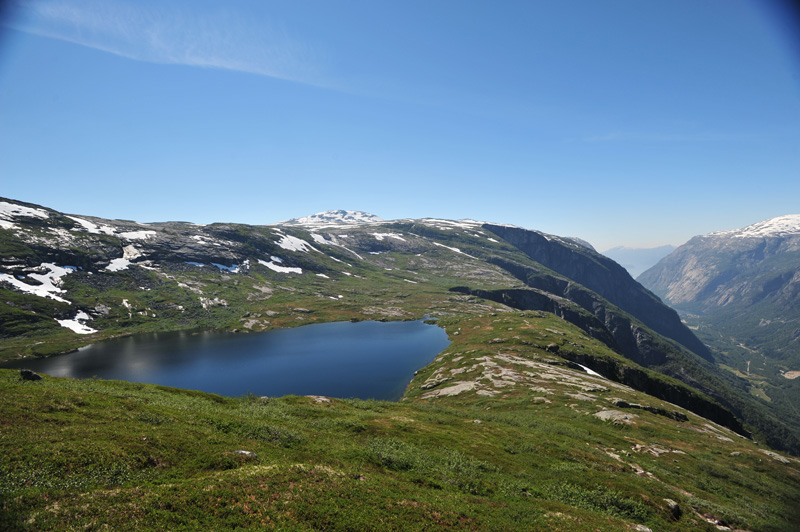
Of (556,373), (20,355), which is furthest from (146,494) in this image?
(20,355)

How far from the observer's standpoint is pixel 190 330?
17900cm

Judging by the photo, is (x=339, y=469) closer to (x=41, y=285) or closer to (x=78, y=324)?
(x=78, y=324)

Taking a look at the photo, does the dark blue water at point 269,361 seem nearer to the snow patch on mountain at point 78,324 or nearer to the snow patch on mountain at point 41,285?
the snow patch on mountain at point 78,324

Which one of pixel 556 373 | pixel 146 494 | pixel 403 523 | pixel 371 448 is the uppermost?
pixel 146 494

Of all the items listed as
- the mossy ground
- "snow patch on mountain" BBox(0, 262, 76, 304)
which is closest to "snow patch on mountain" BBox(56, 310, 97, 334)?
"snow patch on mountain" BBox(0, 262, 76, 304)

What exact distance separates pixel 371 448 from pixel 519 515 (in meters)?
12.4

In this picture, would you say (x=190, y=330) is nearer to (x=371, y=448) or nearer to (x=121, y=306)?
(x=121, y=306)

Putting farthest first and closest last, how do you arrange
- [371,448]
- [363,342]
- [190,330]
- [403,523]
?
[190,330] → [363,342] → [371,448] → [403,523]

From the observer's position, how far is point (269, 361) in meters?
122

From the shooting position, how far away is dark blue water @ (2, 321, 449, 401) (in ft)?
318

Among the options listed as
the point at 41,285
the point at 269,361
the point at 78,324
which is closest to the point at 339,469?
the point at 269,361

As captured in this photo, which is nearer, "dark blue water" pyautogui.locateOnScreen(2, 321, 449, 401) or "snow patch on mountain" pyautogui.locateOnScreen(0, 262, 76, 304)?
"dark blue water" pyautogui.locateOnScreen(2, 321, 449, 401)

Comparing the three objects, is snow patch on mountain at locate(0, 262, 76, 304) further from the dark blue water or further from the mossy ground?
the mossy ground

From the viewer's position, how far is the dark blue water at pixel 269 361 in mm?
97062
